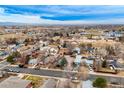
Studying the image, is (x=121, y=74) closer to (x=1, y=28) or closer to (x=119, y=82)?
(x=119, y=82)

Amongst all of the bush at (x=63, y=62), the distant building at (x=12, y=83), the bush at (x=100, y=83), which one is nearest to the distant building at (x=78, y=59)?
the bush at (x=63, y=62)

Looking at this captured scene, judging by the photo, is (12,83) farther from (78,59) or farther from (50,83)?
(78,59)

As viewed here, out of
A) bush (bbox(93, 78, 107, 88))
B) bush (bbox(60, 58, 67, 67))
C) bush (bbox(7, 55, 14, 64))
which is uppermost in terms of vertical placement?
bush (bbox(7, 55, 14, 64))

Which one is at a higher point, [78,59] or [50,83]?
[78,59]

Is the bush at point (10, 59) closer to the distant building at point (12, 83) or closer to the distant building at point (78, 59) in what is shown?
the distant building at point (12, 83)

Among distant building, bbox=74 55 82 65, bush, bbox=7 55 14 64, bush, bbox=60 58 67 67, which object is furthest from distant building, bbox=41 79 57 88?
bush, bbox=7 55 14 64

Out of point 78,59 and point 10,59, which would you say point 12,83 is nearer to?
point 10,59

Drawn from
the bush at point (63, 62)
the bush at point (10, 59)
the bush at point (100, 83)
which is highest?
the bush at point (10, 59)

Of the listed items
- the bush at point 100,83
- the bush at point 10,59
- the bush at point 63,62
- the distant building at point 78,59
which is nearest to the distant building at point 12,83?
the bush at point 10,59

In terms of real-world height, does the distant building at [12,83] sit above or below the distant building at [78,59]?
below

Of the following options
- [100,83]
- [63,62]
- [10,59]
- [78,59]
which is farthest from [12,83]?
[100,83]

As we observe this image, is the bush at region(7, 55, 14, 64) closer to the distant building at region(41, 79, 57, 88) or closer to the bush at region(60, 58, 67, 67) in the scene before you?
the distant building at region(41, 79, 57, 88)
